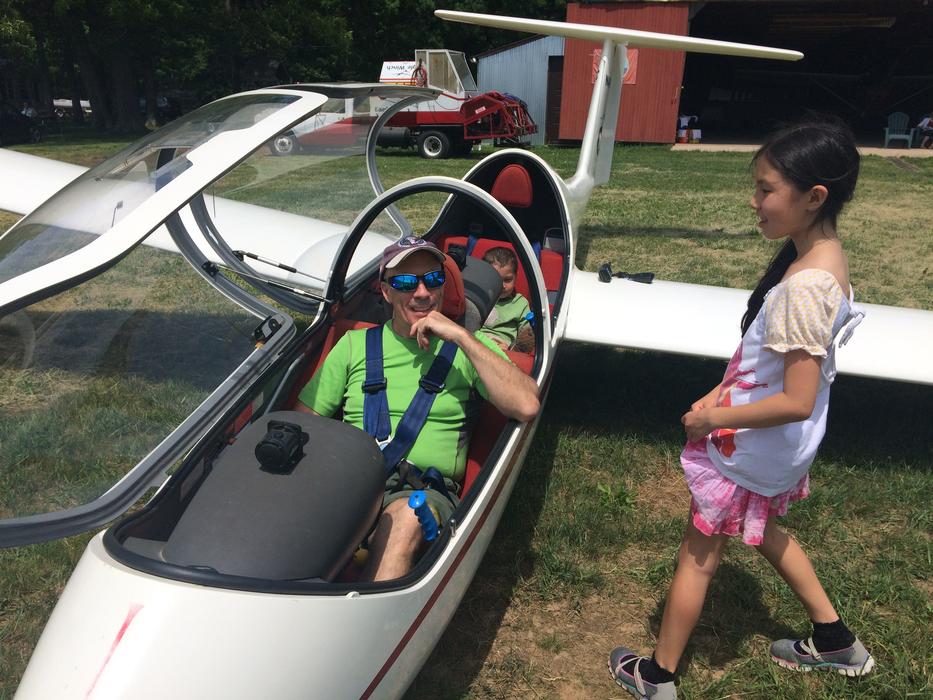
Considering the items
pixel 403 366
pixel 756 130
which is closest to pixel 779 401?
pixel 403 366

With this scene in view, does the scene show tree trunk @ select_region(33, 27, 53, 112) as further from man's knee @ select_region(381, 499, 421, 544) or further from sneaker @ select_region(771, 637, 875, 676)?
sneaker @ select_region(771, 637, 875, 676)

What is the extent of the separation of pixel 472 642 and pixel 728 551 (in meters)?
1.23

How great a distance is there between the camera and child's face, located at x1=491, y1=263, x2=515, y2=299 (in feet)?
13.8

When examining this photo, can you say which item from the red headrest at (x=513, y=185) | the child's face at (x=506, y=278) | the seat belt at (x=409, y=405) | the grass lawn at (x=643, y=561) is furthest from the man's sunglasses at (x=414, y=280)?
the red headrest at (x=513, y=185)

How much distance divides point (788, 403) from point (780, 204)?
51cm

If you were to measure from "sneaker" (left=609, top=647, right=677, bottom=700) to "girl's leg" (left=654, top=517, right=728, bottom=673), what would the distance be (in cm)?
20

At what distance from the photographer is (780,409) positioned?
1.78 metres

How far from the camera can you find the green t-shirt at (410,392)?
8.66 ft

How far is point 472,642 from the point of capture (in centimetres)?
265

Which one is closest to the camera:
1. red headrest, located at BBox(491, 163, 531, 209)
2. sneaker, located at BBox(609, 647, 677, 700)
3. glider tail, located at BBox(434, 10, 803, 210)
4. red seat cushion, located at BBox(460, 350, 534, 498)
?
sneaker, located at BBox(609, 647, 677, 700)

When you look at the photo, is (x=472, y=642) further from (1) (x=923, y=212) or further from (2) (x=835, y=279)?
(1) (x=923, y=212)

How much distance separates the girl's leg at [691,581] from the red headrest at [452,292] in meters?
1.36

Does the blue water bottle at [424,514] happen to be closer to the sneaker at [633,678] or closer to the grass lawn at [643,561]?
the grass lawn at [643,561]

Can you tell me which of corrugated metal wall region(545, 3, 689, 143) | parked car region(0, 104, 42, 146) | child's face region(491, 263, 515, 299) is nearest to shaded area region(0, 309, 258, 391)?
child's face region(491, 263, 515, 299)
